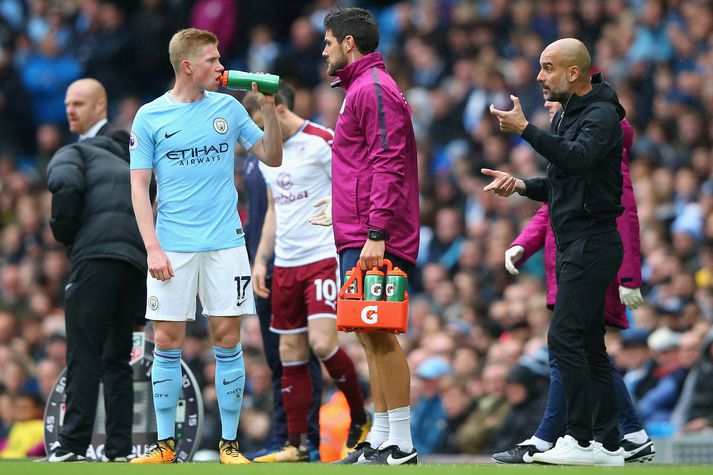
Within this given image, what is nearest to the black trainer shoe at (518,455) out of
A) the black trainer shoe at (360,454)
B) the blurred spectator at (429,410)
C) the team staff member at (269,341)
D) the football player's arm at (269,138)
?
the black trainer shoe at (360,454)

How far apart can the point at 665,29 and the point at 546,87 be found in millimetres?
7489

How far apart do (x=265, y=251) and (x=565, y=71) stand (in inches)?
119

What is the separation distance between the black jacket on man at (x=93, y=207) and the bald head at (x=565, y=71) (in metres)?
2.86

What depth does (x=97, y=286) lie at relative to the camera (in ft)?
29.0

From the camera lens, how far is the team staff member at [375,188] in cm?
763

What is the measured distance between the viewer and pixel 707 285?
12.1 meters

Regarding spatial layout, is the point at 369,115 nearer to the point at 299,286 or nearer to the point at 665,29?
the point at 299,286

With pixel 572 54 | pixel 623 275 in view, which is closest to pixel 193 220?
pixel 572 54

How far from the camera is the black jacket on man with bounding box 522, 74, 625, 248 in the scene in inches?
291

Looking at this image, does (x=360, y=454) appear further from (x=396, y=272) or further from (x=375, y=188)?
(x=375, y=188)

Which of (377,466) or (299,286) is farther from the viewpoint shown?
(299,286)

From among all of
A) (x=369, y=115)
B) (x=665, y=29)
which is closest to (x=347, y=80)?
(x=369, y=115)

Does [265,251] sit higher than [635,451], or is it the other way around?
[265,251]

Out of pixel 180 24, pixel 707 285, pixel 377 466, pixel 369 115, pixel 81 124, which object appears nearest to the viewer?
pixel 377 466
